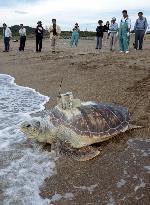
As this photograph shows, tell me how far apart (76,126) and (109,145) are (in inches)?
20.3

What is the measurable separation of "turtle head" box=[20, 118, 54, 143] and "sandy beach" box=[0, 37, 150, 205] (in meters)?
0.63

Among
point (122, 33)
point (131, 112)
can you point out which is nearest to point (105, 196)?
point (131, 112)

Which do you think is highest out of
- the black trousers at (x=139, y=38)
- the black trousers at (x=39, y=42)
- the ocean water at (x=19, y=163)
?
the black trousers at (x=139, y=38)

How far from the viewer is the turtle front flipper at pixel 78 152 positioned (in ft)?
16.1

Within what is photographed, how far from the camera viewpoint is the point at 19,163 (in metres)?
4.79

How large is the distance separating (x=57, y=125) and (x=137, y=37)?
1192cm

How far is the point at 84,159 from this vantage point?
4832mm

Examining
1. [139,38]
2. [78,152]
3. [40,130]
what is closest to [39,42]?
[139,38]

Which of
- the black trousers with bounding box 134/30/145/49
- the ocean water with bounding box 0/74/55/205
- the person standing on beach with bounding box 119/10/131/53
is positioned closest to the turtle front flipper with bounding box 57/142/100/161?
the ocean water with bounding box 0/74/55/205

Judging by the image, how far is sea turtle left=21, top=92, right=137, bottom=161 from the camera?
5246 mm

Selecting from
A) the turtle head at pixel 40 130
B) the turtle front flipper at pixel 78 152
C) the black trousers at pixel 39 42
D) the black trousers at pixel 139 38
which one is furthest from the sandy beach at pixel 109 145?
the black trousers at pixel 39 42

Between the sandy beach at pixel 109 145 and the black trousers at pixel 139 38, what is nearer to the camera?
the sandy beach at pixel 109 145

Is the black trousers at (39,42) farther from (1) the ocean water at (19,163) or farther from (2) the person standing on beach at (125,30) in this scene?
(1) the ocean water at (19,163)

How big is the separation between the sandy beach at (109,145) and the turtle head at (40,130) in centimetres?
63
